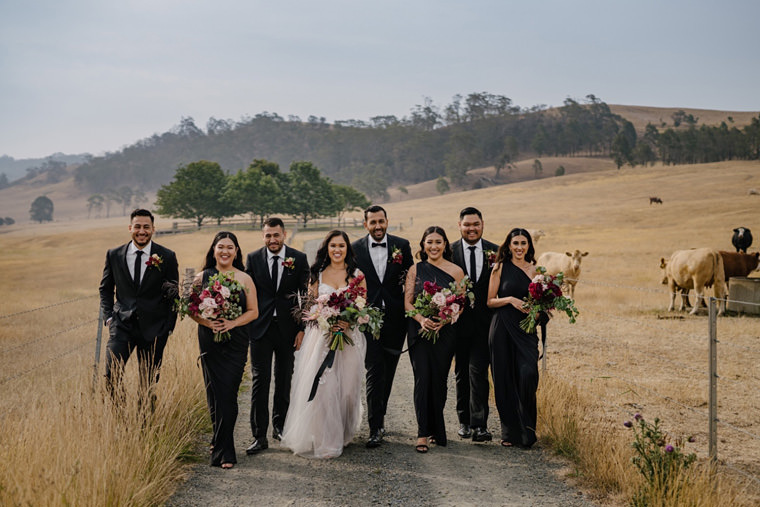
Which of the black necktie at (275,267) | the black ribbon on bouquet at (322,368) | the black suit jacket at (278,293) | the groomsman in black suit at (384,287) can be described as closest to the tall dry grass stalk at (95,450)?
the black suit jacket at (278,293)

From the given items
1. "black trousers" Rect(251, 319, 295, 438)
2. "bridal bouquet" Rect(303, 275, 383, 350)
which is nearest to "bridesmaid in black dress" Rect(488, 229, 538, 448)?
"bridal bouquet" Rect(303, 275, 383, 350)

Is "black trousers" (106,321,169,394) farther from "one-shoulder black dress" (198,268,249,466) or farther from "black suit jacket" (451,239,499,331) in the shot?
"black suit jacket" (451,239,499,331)

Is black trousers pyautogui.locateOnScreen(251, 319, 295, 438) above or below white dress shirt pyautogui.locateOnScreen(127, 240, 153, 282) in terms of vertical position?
below

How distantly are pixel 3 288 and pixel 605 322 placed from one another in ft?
91.9

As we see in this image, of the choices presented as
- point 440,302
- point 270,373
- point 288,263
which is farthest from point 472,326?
point 270,373

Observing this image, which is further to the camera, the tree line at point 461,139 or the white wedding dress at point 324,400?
the tree line at point 461,139

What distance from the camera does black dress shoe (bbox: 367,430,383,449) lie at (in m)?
6.26

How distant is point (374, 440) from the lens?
627cm

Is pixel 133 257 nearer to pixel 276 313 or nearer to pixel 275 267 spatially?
pixel 275 267

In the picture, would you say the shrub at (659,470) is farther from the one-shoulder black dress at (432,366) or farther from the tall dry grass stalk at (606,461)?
the one-shoulder black dress at (432,366)

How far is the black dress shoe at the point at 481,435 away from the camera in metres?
6.46

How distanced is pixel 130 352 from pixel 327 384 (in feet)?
6.72

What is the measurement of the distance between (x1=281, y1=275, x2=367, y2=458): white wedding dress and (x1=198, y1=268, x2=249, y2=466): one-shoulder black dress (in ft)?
2.08

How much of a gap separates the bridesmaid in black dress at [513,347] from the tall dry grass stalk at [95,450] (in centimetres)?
315
